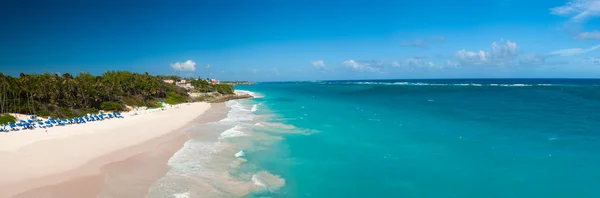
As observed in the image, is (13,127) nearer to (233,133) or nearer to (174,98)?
(233,133)

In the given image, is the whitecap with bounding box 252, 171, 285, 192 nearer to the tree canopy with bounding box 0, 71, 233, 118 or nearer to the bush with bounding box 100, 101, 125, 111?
the tree canopy with bounding box 0, 71, 233, 118

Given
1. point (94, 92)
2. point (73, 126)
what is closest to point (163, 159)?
point (73, 126)

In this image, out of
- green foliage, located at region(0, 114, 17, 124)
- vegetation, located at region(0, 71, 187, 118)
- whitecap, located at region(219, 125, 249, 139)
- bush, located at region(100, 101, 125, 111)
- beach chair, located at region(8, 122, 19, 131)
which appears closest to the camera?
whitecap, located at region(219, 125, 249, 139)

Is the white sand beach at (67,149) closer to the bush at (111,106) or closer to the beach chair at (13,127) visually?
the beach chair at (13,127)

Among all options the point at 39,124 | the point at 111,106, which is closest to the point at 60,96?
the point at 111,106

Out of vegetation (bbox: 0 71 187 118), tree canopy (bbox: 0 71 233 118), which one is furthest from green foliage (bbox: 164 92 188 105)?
vegetation (bbox: 0 71 187 118)

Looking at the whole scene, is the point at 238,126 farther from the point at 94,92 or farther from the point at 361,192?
the point at 94,92
